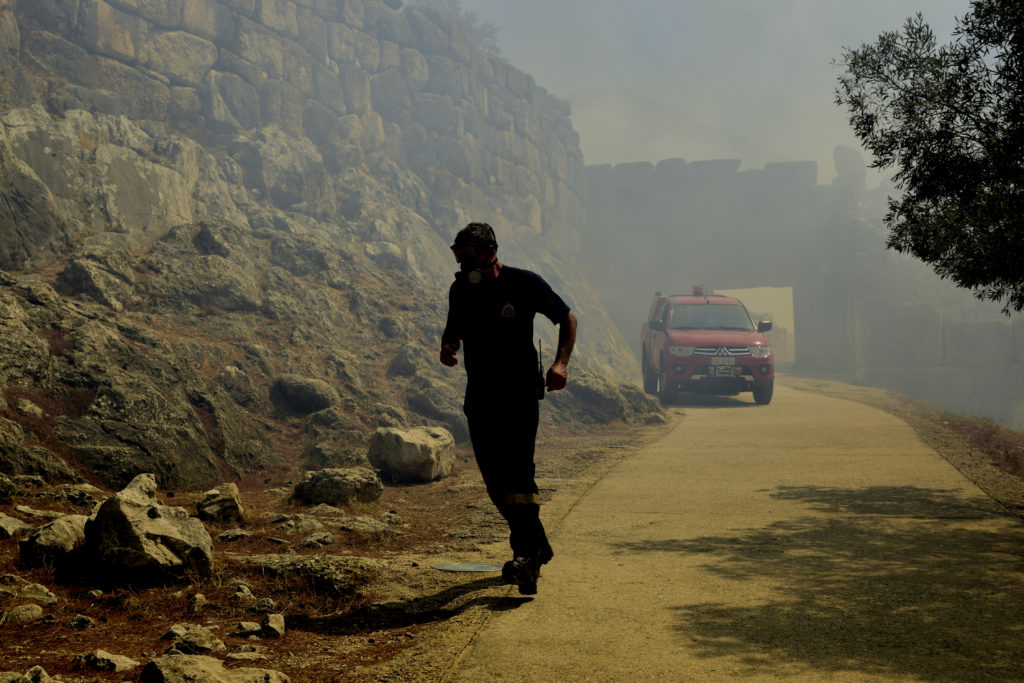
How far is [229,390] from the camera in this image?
11.5m

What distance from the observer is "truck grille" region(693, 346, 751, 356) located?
57.2 feet

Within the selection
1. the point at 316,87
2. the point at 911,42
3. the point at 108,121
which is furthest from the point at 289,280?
the point at 316,87

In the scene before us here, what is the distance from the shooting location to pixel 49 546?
4145 millimetres

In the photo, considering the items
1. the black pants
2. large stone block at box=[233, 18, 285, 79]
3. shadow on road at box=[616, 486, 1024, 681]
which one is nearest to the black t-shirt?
the black pants

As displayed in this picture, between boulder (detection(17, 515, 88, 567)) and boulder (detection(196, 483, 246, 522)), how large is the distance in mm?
1522

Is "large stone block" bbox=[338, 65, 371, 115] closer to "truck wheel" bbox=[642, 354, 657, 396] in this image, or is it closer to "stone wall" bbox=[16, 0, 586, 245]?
"stone wall" bbox=[16, 0, 586, 245]

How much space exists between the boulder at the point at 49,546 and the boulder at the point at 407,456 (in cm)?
454

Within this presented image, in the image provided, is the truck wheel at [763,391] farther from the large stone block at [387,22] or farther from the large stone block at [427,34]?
the large stone block at [427,34]

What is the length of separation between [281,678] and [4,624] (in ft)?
4.55

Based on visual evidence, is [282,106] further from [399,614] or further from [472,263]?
[399,614]

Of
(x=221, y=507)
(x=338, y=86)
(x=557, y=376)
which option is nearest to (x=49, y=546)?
(x=221, y=507)

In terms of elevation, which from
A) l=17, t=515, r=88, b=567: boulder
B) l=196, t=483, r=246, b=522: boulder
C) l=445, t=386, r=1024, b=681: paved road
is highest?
l=17, t=515, r=88, b=567: boulder

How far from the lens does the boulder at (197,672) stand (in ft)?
8.98

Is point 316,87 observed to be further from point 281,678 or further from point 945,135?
point 281,678
